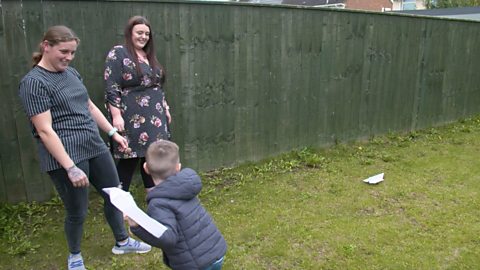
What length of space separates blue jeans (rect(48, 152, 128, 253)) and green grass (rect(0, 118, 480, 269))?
380mm

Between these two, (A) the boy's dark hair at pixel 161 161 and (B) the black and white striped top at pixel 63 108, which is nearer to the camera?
(A) the boy's dark hair at pixel 161 161

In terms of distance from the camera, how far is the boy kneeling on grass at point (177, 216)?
79.3 inches

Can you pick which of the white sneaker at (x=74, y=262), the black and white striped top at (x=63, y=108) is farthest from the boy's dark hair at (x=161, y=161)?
the white sneaker at (x=74, y=262)

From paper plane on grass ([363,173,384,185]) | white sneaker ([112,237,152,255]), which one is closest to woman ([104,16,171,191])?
white sneaker ([112,237,152,255])

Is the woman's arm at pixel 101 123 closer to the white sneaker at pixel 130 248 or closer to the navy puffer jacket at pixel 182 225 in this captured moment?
the white sneaker at pixel 130 248

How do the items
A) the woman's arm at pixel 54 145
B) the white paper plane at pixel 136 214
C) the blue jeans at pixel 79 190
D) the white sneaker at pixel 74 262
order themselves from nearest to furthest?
1. the white paper plane at pixel 136 214
2. the woman's arm at pixel 54 145
3. the blue jeans at pixel 79 190
4. the white sneaker at pixel 74 262

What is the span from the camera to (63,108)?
8.82ft

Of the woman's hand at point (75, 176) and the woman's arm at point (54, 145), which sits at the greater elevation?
the woman's arm at point (54, 145)

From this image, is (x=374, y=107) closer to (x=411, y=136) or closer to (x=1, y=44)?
(x=411, y=136)

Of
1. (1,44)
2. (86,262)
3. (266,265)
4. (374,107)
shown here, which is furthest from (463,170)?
(1,44)

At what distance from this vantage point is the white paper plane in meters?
1.94

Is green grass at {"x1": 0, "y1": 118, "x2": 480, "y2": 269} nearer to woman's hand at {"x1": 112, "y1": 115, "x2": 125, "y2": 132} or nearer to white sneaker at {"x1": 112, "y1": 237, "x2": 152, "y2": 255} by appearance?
white sneaker at {"x1": 112, "y1": 237, "x2": 152, "y2": 255}

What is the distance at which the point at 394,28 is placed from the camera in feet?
21.5

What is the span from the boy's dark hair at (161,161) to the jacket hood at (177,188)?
0.04m
